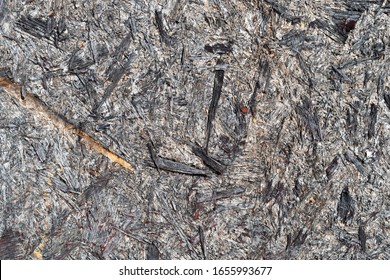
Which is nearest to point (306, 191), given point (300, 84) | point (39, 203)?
point (300, 84)

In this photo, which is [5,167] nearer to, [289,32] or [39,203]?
[39,203]

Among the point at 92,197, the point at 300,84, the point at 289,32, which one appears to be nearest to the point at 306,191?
the point at 300,84

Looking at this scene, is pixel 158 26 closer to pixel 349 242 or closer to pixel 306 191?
pixel 306 191

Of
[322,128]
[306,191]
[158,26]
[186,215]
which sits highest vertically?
[158,26]

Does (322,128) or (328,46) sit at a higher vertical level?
(328,46)

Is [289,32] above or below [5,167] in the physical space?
above
